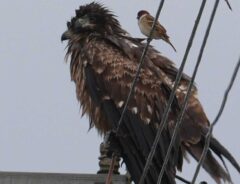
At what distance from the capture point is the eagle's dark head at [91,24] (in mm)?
10336

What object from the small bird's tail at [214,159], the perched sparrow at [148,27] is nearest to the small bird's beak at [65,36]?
the perched sparrow at [148,27]

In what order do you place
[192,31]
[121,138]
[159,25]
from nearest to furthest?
[192,31], [121,138], [159,25]

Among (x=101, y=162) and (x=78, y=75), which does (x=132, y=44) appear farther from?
(x=101, y=162)

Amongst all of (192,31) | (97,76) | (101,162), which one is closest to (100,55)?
(97,76)

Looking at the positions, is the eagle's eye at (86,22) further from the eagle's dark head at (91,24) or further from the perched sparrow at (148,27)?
the perched sparrow at (148,27)

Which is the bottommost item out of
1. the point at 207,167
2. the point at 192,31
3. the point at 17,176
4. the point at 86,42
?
the point at 17,176

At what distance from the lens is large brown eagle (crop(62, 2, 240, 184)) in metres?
8.98

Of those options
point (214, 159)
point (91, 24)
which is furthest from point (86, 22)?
point (214, 159)

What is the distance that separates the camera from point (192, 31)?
590 centimetres

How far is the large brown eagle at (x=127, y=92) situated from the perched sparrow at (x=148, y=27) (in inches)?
16.5

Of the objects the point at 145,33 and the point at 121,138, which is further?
the point at 145,33

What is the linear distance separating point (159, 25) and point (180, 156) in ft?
7.61

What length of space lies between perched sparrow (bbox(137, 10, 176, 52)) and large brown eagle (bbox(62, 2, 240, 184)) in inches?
16.5

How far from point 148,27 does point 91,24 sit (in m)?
1.14
